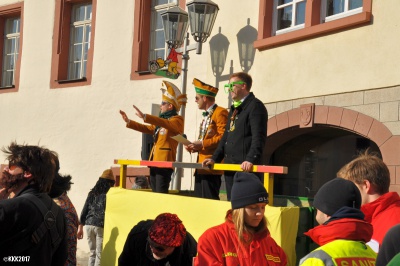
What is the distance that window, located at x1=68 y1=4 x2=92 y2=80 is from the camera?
15203 millimetres

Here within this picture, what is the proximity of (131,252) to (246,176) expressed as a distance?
3.07ft

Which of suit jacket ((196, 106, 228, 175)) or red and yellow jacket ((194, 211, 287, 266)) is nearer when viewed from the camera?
red and yellow jacket ((194, 211, 287, 266))

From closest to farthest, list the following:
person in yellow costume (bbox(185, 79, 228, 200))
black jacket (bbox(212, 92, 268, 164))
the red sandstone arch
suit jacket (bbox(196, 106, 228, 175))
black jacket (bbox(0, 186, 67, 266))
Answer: black jacket (bbox(0, 186, 67, 266)), black jacket (bbox(212, 92, 268, 164)), person in yellow costume (bbox(185, 79, 228, 200)), suit jacket (bbox(196, 106, 228, 175)), the red sandstone arch

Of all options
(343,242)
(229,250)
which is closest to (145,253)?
(229,250)

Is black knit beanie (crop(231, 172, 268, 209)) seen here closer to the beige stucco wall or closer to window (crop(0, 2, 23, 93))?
the beige stucco wall

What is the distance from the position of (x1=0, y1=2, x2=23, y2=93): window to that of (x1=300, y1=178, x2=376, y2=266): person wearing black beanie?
541 inches

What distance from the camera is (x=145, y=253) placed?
4785 millimetres

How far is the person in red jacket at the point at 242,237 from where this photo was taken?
4.45 metres

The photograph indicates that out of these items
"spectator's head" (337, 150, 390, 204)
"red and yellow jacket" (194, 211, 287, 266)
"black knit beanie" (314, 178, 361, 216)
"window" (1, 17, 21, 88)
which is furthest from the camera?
"window" (1, 17, 21, 88)

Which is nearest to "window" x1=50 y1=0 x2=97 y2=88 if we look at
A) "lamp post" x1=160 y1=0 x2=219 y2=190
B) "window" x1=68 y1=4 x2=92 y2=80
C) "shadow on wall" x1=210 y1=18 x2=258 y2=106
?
"window" x1=68 y1=4 x2=92 y2=80

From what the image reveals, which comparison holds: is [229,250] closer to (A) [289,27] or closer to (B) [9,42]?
(A) [289,27]

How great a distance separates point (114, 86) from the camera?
13.7 metres

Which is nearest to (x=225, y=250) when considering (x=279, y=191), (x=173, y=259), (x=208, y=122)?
(x=173, y=259)

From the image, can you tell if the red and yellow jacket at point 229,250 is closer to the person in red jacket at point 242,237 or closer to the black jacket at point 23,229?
the person in red jacket at point 242,237
